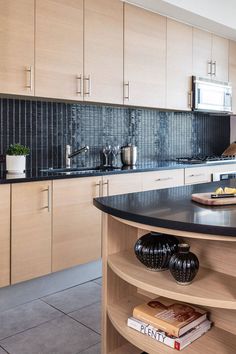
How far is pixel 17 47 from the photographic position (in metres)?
2.73

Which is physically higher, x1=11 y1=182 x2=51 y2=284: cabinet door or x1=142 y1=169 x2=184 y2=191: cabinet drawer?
x1=142 y1=169 x2=184 y2=191: cabinet drawer

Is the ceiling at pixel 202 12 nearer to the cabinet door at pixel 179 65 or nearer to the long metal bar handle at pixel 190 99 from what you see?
the cabinet door at pixel 179 65

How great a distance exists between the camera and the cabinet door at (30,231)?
2.54 m

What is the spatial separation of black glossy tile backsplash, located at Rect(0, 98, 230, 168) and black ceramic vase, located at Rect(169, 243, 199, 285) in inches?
79.6

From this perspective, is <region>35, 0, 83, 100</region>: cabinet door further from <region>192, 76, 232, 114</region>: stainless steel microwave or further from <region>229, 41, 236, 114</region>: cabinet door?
<region>229, 41, 236, 114</region>: cabinet door

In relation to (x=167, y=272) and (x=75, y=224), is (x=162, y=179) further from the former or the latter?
(x=167, y=272)

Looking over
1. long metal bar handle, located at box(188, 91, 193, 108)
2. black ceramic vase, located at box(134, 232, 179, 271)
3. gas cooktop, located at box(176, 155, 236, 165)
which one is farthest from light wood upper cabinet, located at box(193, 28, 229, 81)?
black ceramic vase, located at box(134, 232, 179, 271)

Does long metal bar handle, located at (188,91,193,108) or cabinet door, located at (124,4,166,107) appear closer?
cabinet door, located at (124,4,166,107)

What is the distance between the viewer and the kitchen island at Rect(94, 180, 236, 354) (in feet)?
4.35

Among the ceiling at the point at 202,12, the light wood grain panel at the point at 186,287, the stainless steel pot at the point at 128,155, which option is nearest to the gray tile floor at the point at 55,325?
the light wood grain panel at the point at 186,287

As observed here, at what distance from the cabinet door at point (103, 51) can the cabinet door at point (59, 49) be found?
0.27 ft

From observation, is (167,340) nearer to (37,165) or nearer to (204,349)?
(204,349)

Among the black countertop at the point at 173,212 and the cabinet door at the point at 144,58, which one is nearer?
the black countertop at the point at 173,212

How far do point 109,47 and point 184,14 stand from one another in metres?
0.97
